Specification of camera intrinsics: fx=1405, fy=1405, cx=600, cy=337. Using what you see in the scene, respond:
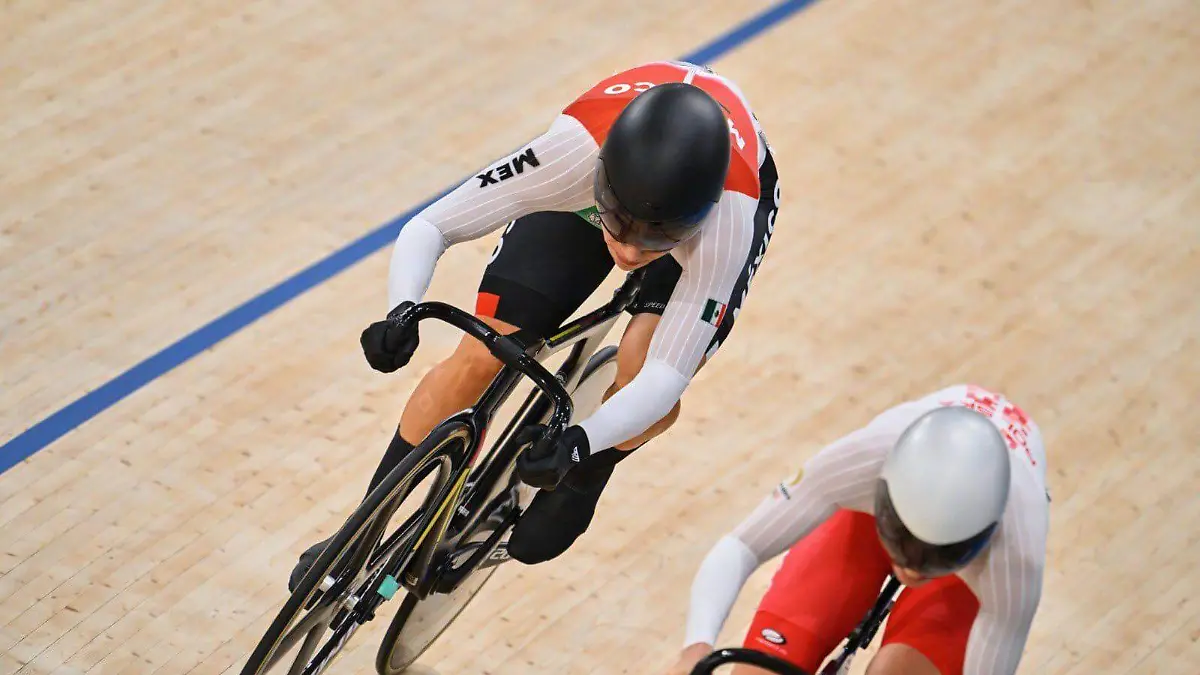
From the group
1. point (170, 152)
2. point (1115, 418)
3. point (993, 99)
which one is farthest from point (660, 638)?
point (993, 99)

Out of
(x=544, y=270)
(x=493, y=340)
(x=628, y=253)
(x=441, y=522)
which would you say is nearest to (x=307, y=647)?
(x=441, y=522)

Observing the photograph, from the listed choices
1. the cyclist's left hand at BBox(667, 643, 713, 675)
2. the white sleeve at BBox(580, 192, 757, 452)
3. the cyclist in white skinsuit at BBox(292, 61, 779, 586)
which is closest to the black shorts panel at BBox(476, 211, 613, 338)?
the cyclist in white skinsuit at BBox(292, 61, 779, 586)

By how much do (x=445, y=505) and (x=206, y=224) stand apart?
167 cm

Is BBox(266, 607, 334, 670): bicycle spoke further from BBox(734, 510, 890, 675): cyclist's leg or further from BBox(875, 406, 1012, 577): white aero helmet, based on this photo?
BBox(875, 406, 1012, 577): white aero helmet

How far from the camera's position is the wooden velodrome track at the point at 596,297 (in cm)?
317

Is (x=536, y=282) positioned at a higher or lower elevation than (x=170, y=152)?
higher

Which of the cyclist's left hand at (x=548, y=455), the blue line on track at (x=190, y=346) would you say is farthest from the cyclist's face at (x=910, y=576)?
the blue line on track at (x=190, y=346)

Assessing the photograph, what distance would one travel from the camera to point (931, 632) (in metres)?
2.17

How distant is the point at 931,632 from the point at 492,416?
904mm

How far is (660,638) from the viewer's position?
3.13 metres

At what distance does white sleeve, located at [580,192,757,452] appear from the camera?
249 cm

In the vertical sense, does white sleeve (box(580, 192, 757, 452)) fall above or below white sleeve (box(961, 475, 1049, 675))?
above

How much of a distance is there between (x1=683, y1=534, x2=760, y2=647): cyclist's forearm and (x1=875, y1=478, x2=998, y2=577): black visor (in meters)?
0.28

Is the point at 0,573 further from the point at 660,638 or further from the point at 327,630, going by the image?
the point at 660,638
